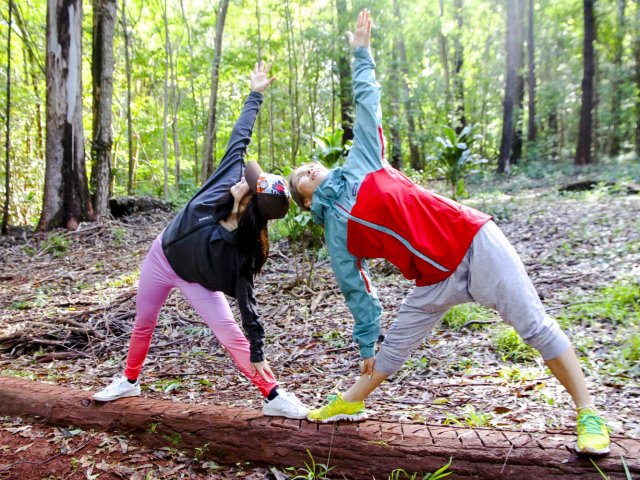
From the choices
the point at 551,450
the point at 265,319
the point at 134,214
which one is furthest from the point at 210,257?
the point at 134,214

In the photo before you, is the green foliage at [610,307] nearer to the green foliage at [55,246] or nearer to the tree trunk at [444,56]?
the green foliage at [55,246]

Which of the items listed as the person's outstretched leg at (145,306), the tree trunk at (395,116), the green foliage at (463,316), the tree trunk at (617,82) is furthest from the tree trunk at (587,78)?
the person's outstretched leg at (145,306)

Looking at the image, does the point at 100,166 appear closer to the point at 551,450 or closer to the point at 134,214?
the point at 134,214

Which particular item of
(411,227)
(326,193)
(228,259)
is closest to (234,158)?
(228,259)

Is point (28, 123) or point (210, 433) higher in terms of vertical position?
point (28, 123)

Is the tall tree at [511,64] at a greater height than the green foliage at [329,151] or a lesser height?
greater

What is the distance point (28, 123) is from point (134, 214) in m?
5.15

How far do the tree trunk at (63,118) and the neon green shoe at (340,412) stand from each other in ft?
28.5

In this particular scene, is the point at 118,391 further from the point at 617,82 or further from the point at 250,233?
the point at 617,82

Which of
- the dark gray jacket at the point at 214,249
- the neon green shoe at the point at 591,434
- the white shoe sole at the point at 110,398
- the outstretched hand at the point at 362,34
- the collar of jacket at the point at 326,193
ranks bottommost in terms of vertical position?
the white shoe sole at the point at 110,398

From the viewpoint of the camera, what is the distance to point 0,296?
20.2 feet

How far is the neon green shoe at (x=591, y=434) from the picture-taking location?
208 centimetres

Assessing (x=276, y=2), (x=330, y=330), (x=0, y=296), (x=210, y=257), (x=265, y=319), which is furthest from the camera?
(x=276, y=2)

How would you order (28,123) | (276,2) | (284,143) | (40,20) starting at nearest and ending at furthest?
(28,123)
(40,20)
(276,2)
(284,143)
